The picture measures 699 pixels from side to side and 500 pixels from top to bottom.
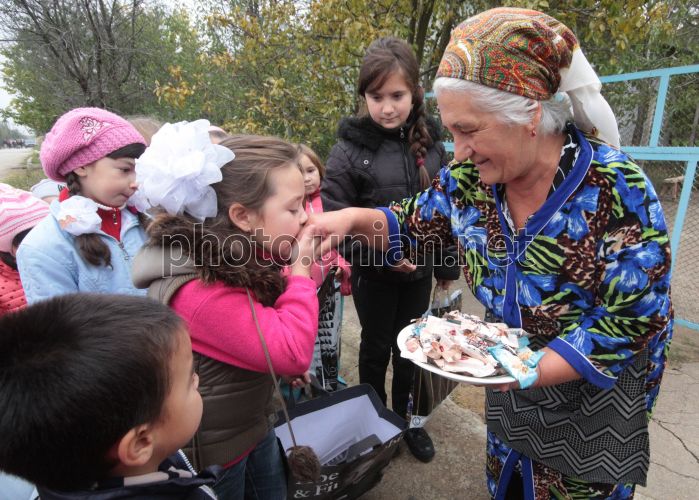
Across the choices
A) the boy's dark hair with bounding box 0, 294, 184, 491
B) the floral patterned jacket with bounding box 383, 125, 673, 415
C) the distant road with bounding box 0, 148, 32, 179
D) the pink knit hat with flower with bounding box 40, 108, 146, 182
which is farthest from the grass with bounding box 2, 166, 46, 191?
the floral patterned jacket with bounding box 383, 125, 673, 415

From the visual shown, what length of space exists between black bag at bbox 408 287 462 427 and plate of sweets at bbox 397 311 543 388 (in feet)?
3.34

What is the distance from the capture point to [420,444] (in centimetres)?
259

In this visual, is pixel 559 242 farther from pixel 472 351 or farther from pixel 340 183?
pixel 340 183

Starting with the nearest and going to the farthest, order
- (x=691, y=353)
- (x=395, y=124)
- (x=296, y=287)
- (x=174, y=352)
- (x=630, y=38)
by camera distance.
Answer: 1. (x=174, y=352)
2. (x=296, y=287)
3. (x=395, y=124)
4. (x=691, y=353)
5. (x=630, y=38)

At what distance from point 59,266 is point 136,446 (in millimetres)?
1153

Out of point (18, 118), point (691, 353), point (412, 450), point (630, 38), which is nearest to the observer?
point (412, 450)

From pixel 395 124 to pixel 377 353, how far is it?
1388mm

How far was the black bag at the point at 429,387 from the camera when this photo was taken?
247cm

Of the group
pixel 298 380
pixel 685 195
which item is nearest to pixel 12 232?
pixel 298 380

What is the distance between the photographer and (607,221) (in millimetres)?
1194

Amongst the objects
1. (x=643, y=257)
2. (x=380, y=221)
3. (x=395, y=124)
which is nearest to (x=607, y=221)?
(x=643, y=257)

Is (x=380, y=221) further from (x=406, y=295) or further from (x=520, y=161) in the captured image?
(x=406, y=295)

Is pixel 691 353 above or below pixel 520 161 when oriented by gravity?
below

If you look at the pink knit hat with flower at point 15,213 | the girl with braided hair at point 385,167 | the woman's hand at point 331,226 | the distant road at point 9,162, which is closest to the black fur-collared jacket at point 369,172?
the girl with braided hair at point 385,167
